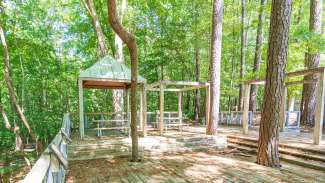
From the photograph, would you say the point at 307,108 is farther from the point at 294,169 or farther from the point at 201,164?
the point at 201,164

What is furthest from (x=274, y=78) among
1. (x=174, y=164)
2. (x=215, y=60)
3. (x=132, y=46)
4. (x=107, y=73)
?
(x=107, y=73)

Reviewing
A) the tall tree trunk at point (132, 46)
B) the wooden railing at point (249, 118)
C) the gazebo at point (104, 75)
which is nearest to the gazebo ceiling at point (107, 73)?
the gazebo at point (104, 75)

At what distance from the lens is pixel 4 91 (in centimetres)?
1736

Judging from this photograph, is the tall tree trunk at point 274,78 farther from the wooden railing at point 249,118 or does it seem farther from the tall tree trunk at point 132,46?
the wooden railing at point 249,118

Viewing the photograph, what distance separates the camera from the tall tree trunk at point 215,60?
8.39 meters

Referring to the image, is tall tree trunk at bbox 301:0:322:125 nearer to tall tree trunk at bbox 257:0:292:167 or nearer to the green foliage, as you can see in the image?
the green foliage

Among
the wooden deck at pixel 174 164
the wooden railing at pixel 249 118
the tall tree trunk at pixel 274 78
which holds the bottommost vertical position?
the wooden deck at pixel 174 164

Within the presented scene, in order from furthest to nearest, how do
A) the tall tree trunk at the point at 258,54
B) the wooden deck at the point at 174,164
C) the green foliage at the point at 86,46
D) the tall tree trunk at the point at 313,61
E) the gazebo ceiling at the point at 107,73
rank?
the green foliage at the point at 86,46 → the tall tree trunk at the point at 258,54 → the tall tree trunk at the point at 313,61 → the gazebo ceiling at the point at 107,73 → the wooden deck at the point at 174,164

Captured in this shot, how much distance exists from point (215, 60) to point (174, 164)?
4.73m

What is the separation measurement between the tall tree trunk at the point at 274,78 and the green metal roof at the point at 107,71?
428 centimetres

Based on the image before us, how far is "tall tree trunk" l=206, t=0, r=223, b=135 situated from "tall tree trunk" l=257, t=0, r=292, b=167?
3124 millimetres

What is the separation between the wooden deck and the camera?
459 cm

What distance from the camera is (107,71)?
7.45m

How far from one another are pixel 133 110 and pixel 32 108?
15132 mm
